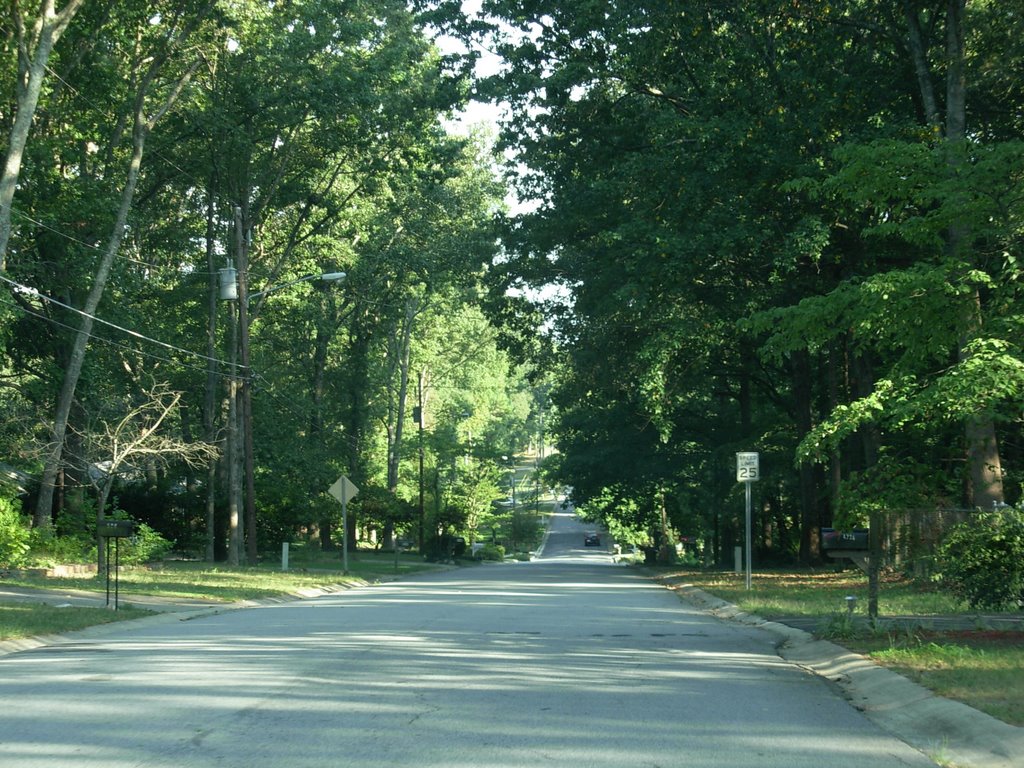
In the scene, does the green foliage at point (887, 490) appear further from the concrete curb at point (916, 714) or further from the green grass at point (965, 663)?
the green grass at point (965, 663)

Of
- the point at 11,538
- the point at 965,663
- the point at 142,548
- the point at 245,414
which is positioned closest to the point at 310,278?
the point at 245,414

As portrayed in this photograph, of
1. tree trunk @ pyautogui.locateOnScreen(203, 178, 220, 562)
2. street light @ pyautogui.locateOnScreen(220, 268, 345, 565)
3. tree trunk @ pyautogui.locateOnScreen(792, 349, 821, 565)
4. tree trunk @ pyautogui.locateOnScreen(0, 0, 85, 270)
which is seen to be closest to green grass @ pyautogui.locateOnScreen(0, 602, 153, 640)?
tree trunk @ pyautogui.locateOnScreen(0, 0, 85, 270)

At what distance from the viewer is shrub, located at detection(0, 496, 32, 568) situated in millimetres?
26578

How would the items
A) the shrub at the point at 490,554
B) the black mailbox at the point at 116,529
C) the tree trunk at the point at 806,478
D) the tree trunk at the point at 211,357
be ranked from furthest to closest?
the shrub at the point at 490,554, the tree trunk at the point at 211,357, the tree trunk at the point at 806,478, the black mailbox at the point at 116,529

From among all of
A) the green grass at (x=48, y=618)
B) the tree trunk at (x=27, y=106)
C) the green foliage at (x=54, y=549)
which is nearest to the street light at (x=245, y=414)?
the green foliage at (x=54, y=549)

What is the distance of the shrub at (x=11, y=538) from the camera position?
26.6m

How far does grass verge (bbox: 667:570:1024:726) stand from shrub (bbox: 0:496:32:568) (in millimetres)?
16693

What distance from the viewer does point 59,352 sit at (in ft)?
115

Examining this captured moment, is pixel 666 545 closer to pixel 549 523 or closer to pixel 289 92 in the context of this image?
pixel 289 92

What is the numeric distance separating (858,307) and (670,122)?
975cm

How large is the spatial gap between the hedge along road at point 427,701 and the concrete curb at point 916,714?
0.22m

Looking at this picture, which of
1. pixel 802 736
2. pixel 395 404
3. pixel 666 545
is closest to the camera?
pixel 802 736

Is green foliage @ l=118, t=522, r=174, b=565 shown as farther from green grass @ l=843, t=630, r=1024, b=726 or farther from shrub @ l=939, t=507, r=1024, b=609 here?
shrub @ l=939, t=507, r=1024, b=609

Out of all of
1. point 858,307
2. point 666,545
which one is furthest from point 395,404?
point 858,307
